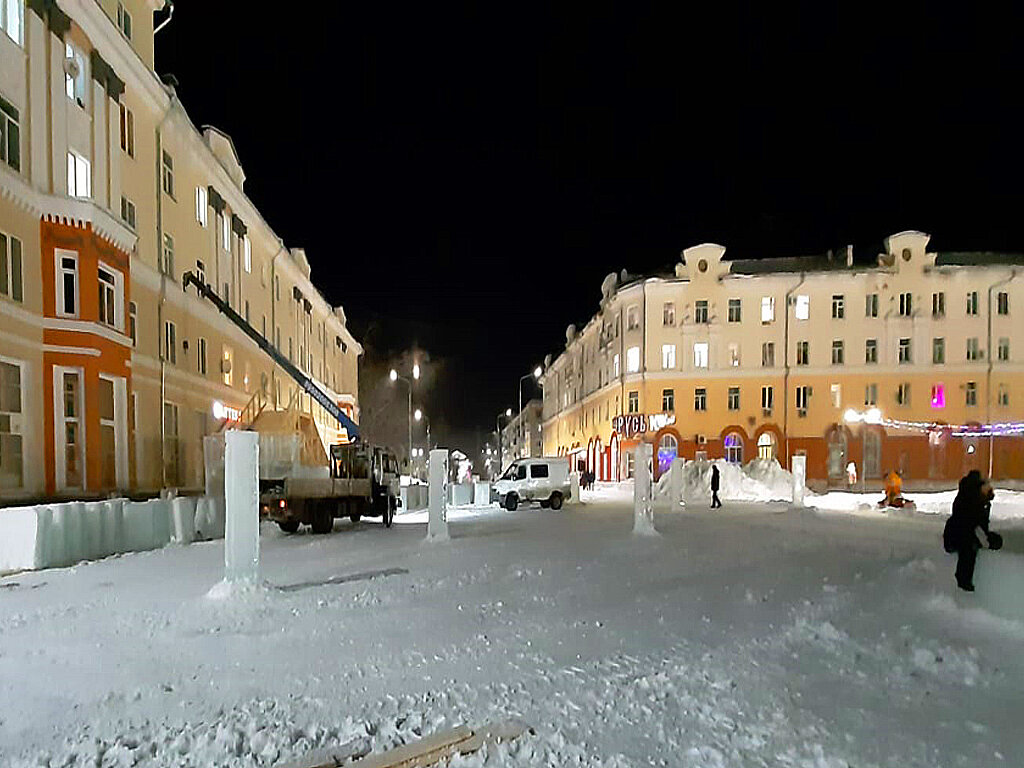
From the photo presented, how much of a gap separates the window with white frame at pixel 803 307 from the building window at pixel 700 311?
595cm

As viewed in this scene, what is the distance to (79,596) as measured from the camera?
10.3 meters

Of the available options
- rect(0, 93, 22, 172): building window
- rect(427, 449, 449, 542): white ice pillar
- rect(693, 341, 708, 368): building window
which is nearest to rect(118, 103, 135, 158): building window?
rect(0, 93, 22, 172): building window

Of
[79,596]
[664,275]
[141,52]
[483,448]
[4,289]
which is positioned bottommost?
[483,448]

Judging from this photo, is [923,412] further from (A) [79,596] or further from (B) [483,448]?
(B) [483,448]

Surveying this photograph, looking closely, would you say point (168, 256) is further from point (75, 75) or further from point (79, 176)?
point (75, 75)

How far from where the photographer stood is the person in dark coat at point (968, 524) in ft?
30.8

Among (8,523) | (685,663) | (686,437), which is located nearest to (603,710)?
(685,663)

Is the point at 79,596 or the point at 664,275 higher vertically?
the point at 664,275

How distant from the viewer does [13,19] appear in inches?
712

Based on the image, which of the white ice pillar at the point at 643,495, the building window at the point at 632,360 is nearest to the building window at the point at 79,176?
the white ice pillar at the point at 643,495

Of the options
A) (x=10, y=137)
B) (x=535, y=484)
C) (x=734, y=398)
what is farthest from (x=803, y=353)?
(x=10, y=137)

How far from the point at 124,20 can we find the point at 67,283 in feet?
35.3

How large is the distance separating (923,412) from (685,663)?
48.9 metres

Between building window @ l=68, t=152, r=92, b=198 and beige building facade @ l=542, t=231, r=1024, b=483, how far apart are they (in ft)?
117
